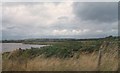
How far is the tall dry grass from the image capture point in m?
13.7

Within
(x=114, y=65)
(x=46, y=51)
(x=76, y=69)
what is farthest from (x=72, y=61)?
(x=46, y=51)

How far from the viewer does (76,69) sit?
13.8 m

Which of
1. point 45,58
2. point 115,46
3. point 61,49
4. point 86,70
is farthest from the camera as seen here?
point 61,49

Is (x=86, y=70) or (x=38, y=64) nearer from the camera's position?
(x=86, y=70)

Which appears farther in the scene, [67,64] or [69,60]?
[69,60]

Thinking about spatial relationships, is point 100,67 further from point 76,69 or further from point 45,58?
point 45,58

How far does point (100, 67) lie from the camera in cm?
1364

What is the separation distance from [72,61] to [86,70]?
4.98 ft

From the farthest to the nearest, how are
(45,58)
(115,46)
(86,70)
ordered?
(45,58)
(115,46)
(86,70)

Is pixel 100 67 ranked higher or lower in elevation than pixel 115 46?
lower

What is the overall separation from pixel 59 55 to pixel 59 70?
2.54 meters

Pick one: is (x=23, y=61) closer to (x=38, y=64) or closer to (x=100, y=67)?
(x=38, y=64)

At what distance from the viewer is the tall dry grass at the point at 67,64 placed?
13.7 metres

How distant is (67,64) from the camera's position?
1441 centimetres
